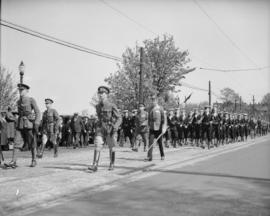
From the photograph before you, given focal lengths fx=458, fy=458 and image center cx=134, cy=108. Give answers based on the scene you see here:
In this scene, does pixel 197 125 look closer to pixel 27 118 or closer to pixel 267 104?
pixel 27 118

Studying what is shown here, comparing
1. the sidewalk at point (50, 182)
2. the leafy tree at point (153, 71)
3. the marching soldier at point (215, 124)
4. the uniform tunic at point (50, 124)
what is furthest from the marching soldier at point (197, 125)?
the leafy tree at point (153, 71)

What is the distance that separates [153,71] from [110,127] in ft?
128

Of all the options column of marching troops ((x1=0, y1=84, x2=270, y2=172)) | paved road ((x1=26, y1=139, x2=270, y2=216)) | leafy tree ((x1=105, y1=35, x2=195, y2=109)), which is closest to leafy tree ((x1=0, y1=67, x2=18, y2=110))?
leafy tree ((x1=105, y1=35, x2=195, y2=109))

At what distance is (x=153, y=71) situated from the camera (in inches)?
1932

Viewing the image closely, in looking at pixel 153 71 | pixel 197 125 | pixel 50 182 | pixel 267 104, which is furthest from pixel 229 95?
pixel 50 182

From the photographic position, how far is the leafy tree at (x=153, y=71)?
1927 inches

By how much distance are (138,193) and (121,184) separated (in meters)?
1.14

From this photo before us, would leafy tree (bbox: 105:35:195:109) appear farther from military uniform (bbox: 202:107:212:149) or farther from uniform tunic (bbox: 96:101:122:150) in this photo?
uniform tunic (bbox: 96:101:122:150)

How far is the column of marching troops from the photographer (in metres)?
10.3

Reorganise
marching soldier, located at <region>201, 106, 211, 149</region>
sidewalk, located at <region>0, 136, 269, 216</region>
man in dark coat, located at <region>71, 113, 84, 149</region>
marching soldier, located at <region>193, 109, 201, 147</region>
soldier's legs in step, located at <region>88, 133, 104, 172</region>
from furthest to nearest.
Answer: man in dark coat, located at <region>71, 113, 84, 149</region> < marching soldier, located at <region>193, 109, 201, 147</region> < marching soldier, located at <region>201, 106, 211, 149</region> < soldier's legs in step, located at <region>88, 133, 104, 172</region> < sidewalk, located at <region>0, 136, 269, 216</region>

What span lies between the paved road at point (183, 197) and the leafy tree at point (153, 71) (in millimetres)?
37937

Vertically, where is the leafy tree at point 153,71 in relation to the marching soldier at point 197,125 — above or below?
above

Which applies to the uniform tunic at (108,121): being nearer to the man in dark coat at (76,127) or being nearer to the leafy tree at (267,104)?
the man in dark coat at (76,127)

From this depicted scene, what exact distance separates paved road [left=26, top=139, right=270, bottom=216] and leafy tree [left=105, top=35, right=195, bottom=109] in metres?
37.9
